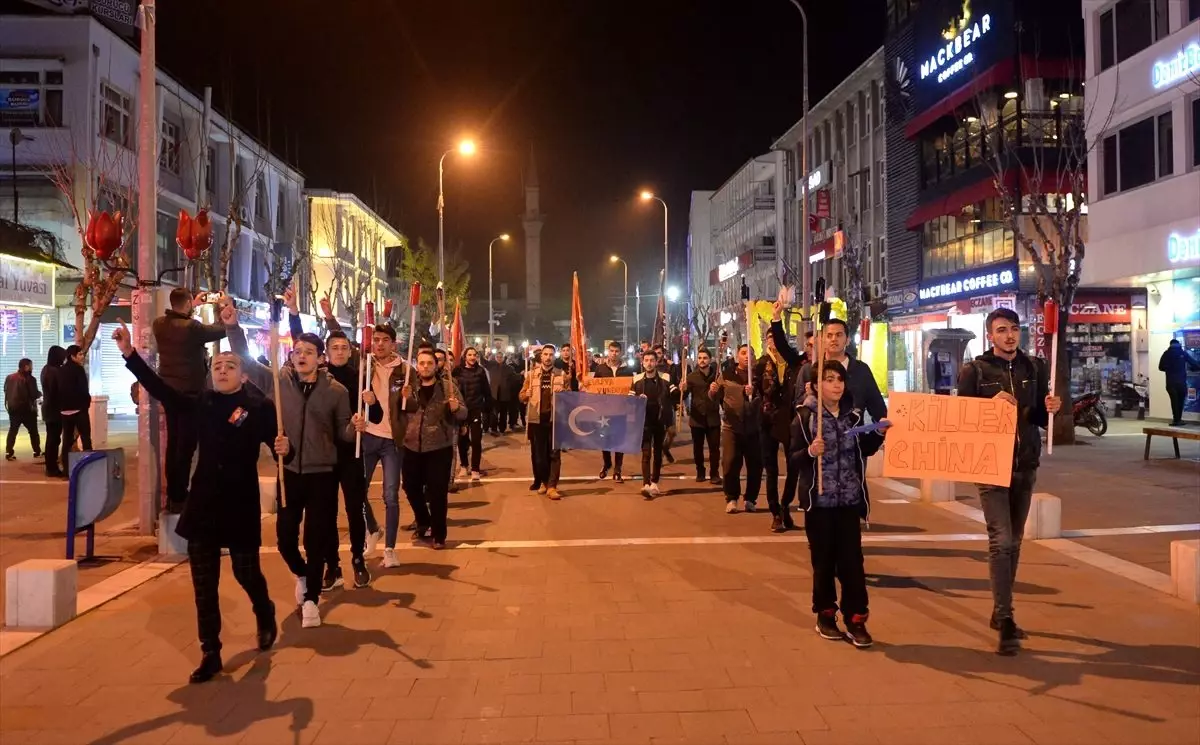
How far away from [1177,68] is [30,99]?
28.4 m

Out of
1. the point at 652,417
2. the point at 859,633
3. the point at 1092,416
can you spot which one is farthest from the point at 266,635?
the point at 1092,416

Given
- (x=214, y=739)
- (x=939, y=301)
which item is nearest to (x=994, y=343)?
(x=214, y=739)

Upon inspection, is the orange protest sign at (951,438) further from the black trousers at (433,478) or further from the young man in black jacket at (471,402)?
the young man in black jacket at (471,402)

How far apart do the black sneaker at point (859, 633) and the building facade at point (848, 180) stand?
31.2 m

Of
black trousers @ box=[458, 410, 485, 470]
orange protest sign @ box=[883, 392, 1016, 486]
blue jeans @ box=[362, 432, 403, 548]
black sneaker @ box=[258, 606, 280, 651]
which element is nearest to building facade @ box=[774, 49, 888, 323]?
black trousers @ box=[458, 410, 485, 470]

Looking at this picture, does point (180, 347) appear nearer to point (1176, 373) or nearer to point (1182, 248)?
point (1182, 248)

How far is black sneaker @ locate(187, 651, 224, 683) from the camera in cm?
517

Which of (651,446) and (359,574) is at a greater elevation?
(651,446)

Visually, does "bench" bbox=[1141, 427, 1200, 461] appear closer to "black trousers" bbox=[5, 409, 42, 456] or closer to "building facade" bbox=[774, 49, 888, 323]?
"black trousers" bbox=[5, 409, 42, 456]

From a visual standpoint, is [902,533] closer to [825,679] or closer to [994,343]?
[994,343]

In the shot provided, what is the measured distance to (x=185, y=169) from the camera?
3142 centimetres

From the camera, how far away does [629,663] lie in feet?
18.0

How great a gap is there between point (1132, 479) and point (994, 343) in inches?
369

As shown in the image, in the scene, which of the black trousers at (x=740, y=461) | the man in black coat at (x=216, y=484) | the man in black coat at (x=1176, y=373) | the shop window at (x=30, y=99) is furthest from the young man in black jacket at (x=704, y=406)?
the shop window at (x=30, y=99)
